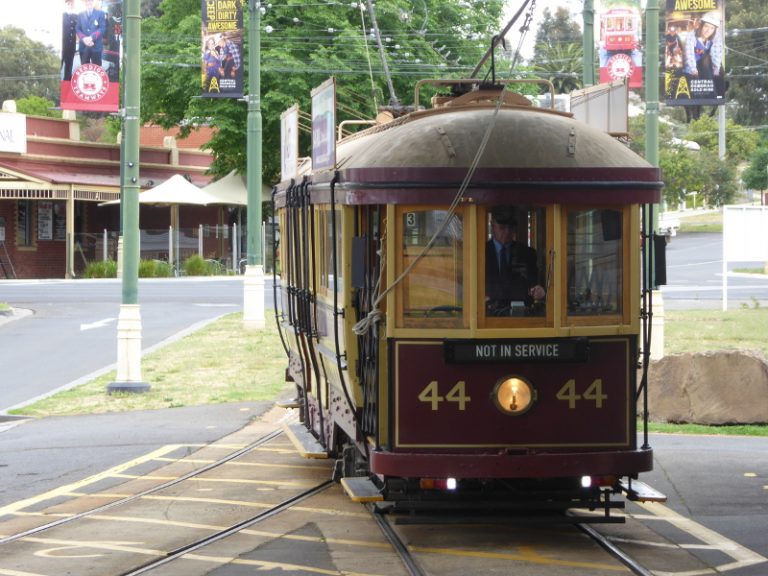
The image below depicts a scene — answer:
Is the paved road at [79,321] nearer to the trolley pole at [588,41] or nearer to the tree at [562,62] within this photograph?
the trolley pole at [588,41]

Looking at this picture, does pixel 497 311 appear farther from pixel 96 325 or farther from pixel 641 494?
pixel 96 325

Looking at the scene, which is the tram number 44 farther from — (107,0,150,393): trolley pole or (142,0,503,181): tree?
(142,0,503,181): tree

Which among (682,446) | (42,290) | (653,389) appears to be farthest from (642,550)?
(42,290)

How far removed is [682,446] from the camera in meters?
13.9

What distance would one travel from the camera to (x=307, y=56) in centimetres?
4784

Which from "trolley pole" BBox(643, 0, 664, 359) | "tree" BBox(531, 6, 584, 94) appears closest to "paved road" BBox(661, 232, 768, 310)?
"tree" BBox(531, 6, 584, 94)

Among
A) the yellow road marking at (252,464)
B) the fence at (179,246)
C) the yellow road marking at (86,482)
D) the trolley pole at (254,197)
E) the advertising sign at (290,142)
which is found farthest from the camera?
the fence at (179,246)

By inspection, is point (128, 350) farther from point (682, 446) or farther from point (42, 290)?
point (42, 290)

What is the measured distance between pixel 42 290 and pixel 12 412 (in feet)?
76.5

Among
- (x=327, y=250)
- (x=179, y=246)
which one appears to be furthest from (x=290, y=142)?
(x=179, y=246)

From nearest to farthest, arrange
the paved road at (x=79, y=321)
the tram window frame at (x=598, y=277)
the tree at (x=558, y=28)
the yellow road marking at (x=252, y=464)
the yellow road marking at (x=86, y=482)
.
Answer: the tram window frame at (x=598, y=277) → the yellow road marking at (x=86, y=482) → the yellow road marking at (x=252, y=464) → the paved road at (x=79, y=321) → the tree at (x=558, y=28)

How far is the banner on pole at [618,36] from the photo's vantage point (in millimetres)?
23156

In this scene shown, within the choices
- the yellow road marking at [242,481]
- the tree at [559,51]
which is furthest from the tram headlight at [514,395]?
the tree at [559,51]

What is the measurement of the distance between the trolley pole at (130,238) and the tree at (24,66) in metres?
73.2
